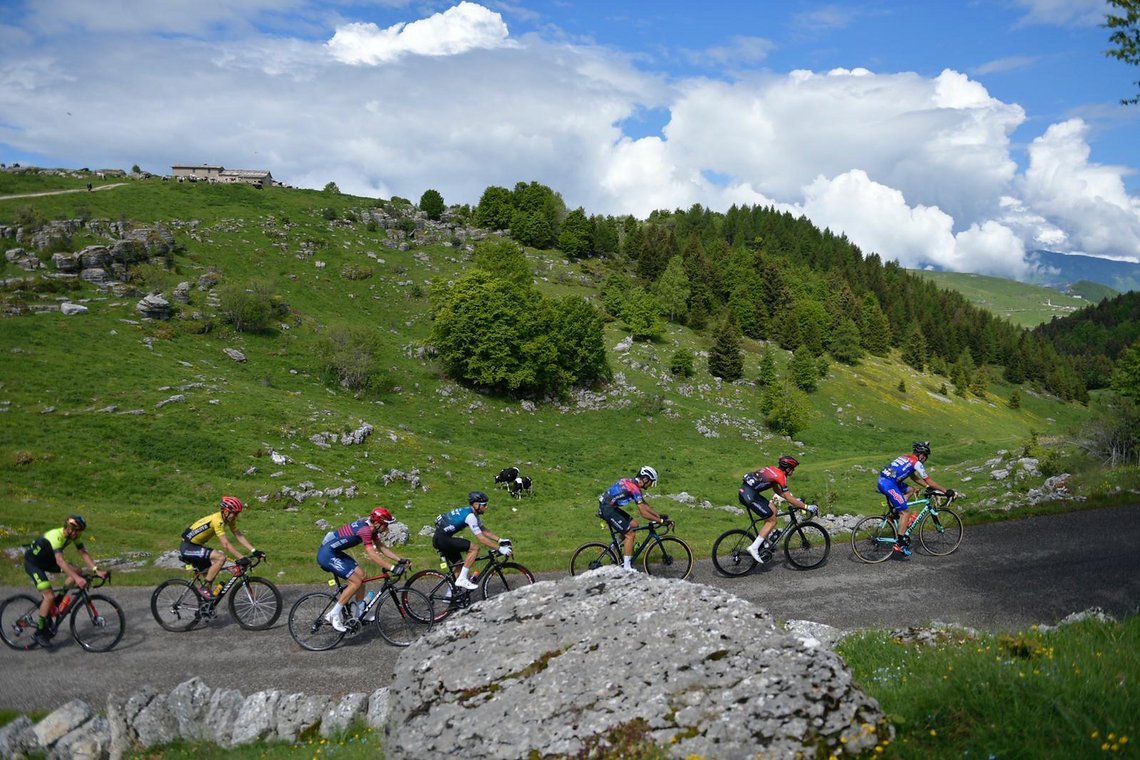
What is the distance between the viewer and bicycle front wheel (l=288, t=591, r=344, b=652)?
12930 mm

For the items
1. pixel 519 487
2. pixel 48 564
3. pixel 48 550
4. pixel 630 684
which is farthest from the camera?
pixel 519 487

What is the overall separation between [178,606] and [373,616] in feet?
15.5

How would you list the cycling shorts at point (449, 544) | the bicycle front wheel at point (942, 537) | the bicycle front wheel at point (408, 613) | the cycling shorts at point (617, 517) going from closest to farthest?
the bicycle front wheel at point (408, 613) < the cycling shorts at point (449, 544) < the cycling shorts at point (617, 517) < the bicycle front wheel at point (942, 537)

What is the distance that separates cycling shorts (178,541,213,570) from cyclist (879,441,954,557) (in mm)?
16819

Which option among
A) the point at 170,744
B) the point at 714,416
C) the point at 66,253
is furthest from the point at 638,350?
the point at 170,744

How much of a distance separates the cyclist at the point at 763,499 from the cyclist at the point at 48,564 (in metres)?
15.1

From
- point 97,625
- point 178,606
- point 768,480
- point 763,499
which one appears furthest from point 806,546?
point 97,625

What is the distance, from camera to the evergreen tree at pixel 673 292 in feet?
305

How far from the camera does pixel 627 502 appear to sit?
15156 millimetres

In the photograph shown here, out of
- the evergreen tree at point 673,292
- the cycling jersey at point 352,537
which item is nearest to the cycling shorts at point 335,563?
the cycling jersey at point 352,537

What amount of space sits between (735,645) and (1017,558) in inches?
526

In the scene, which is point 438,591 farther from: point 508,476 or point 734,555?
point 508,476

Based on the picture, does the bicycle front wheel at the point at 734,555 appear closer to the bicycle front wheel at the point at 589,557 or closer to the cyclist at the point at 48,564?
the bicycle front wheel at the point at 589,557

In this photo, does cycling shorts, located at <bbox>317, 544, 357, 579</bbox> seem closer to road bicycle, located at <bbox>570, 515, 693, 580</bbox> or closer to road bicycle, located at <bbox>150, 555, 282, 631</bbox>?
road bicycle, located at <bbox>150, 555, 282, 631</bbox>
